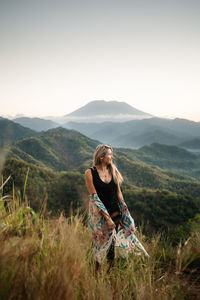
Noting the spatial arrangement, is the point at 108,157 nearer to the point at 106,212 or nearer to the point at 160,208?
the point at 106,212

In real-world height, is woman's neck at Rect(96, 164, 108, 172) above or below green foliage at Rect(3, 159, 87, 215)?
above

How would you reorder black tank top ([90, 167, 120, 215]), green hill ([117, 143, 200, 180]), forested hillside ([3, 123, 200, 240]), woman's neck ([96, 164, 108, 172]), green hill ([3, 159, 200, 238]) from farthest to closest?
green hill ([117, 143, 200, 180]) < forested hillside ([3, 123, 200, 240]) < green hill ([3, 159, 200, 238]) < woman's neck ([96, 164, 108, 172]) < black tank top ([90, 167, 120, 215])

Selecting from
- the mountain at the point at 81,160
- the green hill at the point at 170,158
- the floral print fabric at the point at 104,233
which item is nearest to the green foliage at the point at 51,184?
the mountain at the point at 81,160

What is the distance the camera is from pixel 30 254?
3.09 ft

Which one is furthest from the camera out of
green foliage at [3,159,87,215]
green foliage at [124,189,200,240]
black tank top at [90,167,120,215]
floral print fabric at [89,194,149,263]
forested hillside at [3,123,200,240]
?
green foliage at [3,159,87,215]

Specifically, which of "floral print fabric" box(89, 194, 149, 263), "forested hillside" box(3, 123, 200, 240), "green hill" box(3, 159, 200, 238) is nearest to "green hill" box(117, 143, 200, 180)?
"forested hillside" box(3, 123, 200, 240)

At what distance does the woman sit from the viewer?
6.87 feet

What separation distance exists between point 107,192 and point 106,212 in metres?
0.32

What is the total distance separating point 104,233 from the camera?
2137 millimetres

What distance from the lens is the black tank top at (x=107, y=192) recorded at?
2385mm

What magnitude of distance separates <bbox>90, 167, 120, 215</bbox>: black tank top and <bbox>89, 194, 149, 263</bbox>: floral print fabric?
17cm

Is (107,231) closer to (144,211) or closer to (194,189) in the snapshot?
(144,211)

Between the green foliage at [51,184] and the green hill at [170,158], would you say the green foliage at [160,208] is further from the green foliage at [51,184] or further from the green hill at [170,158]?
the green hill at [170,158]

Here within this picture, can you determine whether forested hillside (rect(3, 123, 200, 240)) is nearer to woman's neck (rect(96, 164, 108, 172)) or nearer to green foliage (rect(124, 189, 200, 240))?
green foliage (rect(124, 189, 200, 240))
